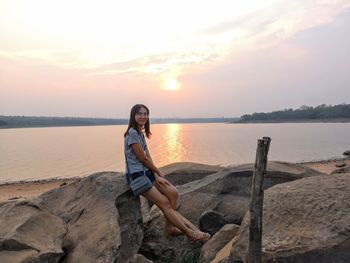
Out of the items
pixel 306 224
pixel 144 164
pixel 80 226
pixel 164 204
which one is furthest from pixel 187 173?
pixel 306 224

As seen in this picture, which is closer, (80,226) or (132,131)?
(132,131)

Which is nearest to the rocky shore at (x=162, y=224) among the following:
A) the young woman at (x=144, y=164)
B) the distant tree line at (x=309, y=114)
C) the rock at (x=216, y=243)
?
the rock at (x=216, y=243)

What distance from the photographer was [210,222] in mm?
8297

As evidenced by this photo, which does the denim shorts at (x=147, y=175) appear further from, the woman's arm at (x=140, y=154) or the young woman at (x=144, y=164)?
the woman's arm at (x=140, y=154)

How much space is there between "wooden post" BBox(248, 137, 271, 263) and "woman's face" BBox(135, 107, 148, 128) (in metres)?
2.27

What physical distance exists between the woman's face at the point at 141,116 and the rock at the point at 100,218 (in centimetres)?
139

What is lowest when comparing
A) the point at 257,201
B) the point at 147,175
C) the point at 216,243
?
the point at 216,243

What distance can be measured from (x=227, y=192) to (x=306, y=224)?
3.96 m

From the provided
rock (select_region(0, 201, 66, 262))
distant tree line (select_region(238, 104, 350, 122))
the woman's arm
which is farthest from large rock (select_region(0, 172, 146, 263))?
distant tree line (select_region(238, 104, 350, 122))

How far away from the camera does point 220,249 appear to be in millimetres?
7035

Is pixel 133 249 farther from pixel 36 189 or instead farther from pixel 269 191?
pixel 36 189

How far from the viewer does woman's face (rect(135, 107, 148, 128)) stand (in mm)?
6922

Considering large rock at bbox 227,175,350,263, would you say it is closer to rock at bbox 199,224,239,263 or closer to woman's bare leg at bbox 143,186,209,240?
rock at bbox 199,224,239,263

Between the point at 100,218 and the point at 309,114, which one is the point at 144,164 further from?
the point at 309,114
